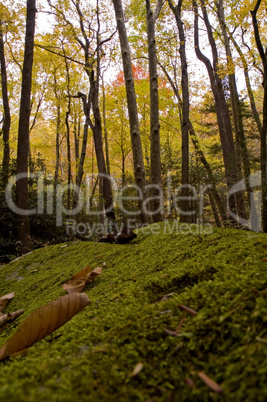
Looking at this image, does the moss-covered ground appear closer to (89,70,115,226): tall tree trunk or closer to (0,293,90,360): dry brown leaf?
(0,293,90,360): dry brown leaf

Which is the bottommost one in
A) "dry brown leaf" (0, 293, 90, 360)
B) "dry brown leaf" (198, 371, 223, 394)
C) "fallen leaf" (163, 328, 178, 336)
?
"dry brown leaf" (0, 293, 90, 360)

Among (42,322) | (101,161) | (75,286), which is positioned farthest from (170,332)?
(101,161)

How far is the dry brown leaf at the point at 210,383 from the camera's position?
508 mm

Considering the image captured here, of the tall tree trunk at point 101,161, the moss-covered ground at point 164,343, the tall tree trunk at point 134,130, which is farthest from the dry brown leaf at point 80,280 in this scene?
the tall tree trunk at point 101,161

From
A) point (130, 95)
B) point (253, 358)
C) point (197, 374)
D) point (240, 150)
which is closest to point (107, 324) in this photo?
point (197, 374)

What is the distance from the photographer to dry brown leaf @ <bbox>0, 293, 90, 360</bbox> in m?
0.86

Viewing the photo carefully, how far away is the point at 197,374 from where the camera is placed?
0.58 m

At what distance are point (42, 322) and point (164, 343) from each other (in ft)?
1.60

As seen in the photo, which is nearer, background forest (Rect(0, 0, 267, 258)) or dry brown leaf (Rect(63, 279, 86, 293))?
dry brown leaf (Rect(63, 279, 86, 293))

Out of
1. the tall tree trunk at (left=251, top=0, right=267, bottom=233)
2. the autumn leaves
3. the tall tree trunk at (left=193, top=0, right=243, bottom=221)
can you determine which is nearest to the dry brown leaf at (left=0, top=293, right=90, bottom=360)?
the autumn leaves

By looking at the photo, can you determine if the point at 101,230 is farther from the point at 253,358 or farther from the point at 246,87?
the point at 246,87

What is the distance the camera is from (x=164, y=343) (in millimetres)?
689

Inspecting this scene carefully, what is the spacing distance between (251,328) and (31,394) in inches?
20.2

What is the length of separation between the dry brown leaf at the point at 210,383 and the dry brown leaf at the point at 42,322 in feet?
2.00
